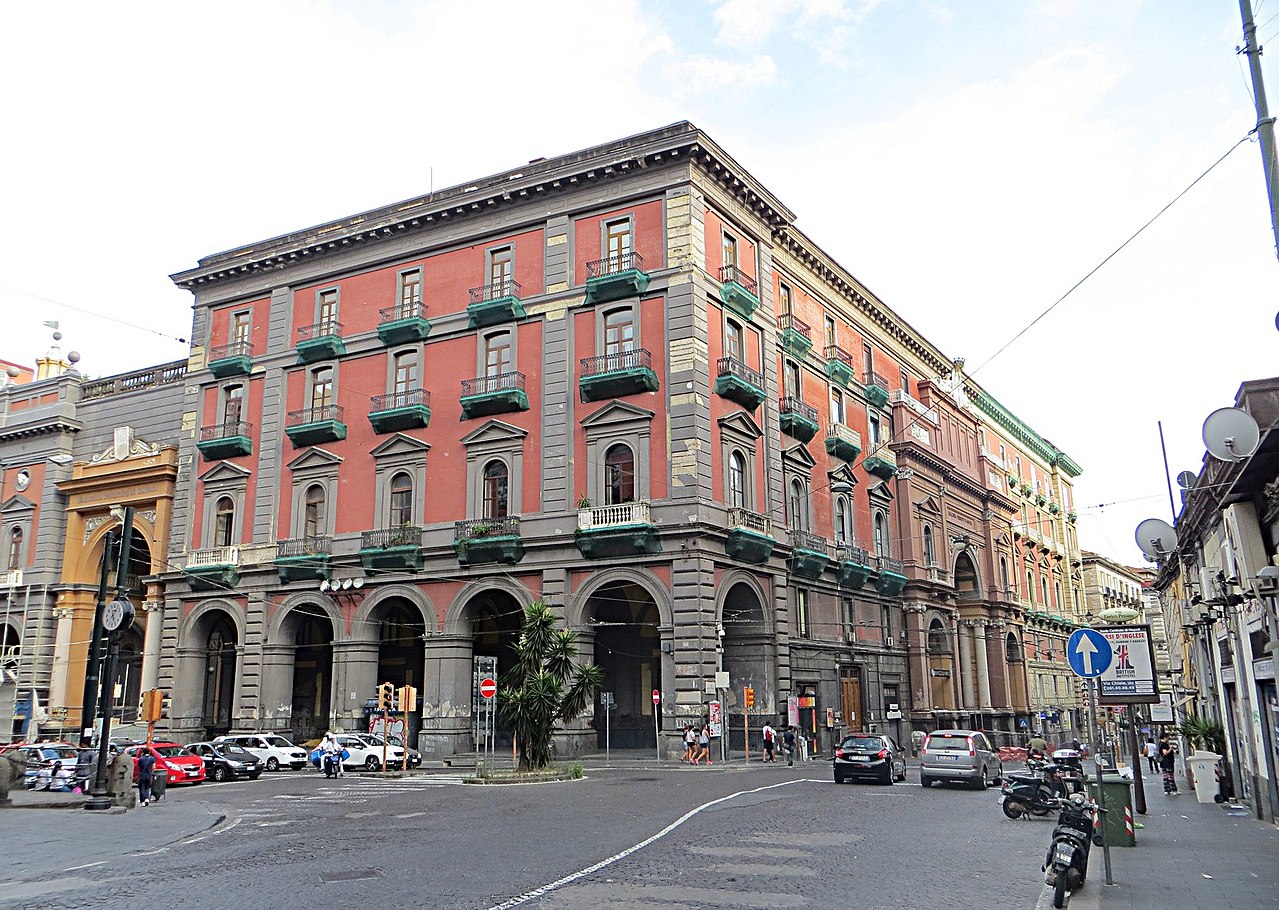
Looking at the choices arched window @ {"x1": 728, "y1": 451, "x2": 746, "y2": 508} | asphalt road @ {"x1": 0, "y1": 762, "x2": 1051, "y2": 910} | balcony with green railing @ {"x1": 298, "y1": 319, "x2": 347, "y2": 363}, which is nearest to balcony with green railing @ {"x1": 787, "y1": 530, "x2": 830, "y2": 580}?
arched window @ {"x1": 728, "y1": 451, "x2": 746, "y2": 508}

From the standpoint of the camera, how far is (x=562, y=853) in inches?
534

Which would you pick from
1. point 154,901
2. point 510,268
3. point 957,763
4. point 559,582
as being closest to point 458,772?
point 559,582

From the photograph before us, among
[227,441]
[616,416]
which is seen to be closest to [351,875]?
[616,416]

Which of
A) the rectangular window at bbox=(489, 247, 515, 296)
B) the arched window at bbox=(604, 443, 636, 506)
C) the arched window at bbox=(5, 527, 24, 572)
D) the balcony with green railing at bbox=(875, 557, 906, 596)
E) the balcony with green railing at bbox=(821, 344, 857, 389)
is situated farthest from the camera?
the arched window at bbox=(5, 527, 24, 572)

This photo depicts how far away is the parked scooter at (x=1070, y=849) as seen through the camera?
10.4m

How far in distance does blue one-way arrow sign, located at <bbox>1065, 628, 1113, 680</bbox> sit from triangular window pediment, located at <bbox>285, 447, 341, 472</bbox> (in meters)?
34.5

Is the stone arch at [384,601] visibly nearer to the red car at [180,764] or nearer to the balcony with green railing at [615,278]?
the red car at [180,764]

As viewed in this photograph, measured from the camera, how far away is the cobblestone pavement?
10930 mm

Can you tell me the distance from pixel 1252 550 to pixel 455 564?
27.8m

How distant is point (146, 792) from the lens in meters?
23.2

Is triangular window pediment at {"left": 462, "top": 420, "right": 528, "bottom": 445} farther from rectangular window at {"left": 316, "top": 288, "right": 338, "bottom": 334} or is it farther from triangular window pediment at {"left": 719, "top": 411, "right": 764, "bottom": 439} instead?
rectangular window at {"left": 316, "top": 288, "right": 338, "bottom": 334}

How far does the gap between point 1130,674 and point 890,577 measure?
3328 cm

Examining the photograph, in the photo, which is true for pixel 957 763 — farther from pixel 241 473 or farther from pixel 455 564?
pixel 241 473

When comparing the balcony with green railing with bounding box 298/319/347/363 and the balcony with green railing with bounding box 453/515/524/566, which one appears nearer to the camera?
the balcony with green railing with bounding box 453/515/524/566
